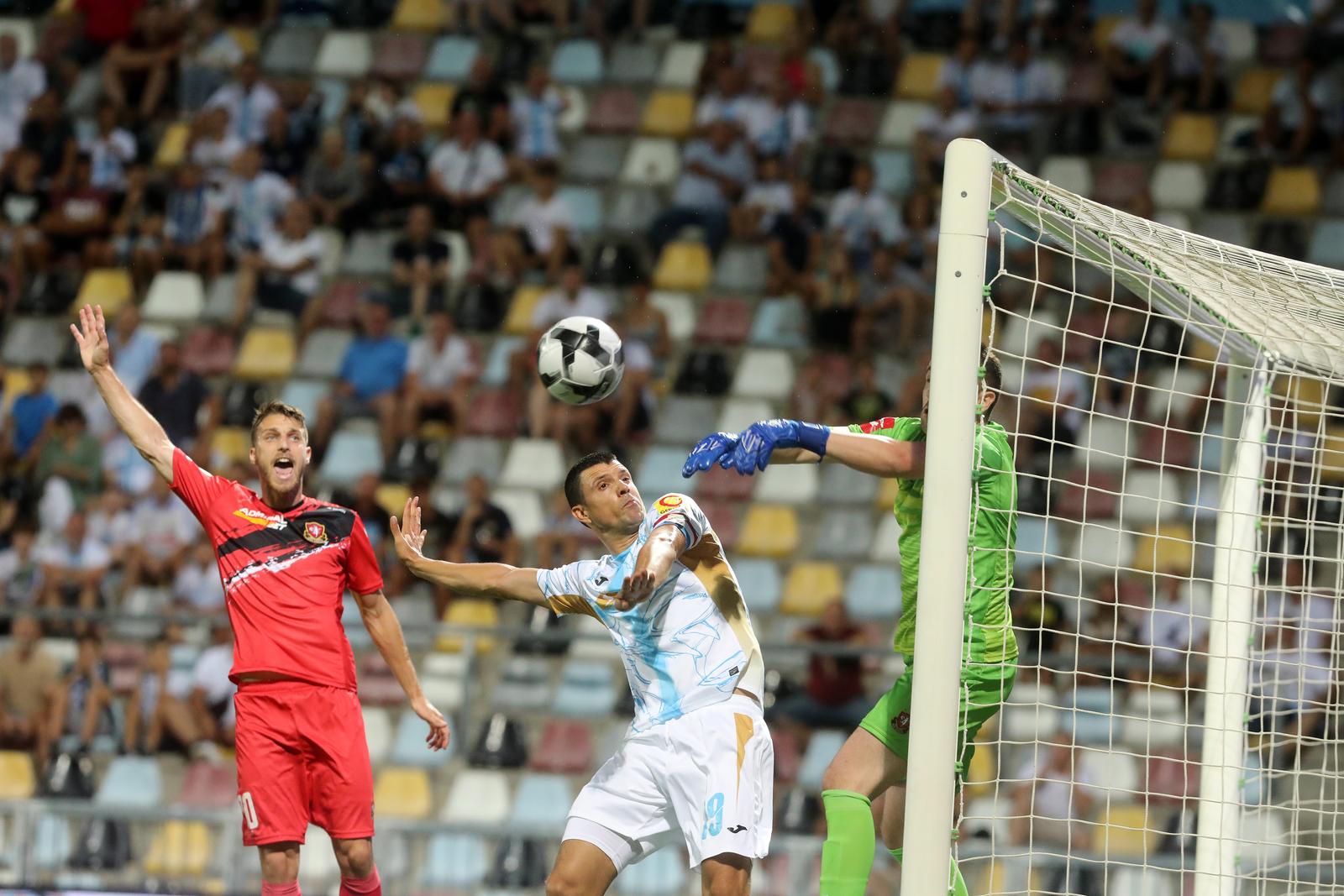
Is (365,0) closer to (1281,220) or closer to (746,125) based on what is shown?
(746,125)

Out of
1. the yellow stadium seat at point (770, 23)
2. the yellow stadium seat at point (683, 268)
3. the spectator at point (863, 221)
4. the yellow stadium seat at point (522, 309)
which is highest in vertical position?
the yellow stadium seat at point (770, 23)

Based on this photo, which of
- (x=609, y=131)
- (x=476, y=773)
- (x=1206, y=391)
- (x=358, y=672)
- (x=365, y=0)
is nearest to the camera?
(x=476, y=773)

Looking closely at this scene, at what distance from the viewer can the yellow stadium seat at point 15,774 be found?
10383mm

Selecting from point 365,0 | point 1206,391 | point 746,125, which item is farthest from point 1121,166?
point 365,0

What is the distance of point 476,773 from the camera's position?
384 inches

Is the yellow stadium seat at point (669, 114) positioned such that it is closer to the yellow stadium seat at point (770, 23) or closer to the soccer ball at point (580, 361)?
the yellow stadium seat at point (770, 23)

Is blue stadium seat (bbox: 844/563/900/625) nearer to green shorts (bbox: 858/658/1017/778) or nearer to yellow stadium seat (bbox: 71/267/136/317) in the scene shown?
A: green shorts (bbox: 858/658/1017/778)

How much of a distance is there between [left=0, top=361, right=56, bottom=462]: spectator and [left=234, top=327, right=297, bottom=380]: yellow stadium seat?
136 cm

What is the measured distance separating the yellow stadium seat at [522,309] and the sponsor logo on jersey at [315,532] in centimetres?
641

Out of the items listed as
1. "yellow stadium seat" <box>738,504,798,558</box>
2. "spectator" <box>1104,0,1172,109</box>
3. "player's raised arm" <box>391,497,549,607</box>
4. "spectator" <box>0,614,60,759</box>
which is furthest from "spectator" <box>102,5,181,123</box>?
"player's raised arm" <box>391,497,549,607</box>

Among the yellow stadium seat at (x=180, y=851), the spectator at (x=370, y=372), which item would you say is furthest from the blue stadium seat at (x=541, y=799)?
the spectator at (x=370, y=372)

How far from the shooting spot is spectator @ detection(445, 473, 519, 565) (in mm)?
10617

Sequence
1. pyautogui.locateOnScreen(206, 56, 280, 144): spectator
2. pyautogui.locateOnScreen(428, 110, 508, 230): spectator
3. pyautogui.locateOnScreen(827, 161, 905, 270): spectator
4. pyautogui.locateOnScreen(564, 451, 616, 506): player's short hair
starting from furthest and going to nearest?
1. pyautogui.locateOnScreen(206, 56, 280, 144): spectator
2. pyautogui.locateOnScreen(428, 110, 508, 230): spectator
3. pyautogui.locateOnScreen(827, 161, 905, 270): spectator
4. pyautogui.locateOnScreen(564, 451, 616, 506): player's short hair

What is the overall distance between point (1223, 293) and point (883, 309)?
5.97m
